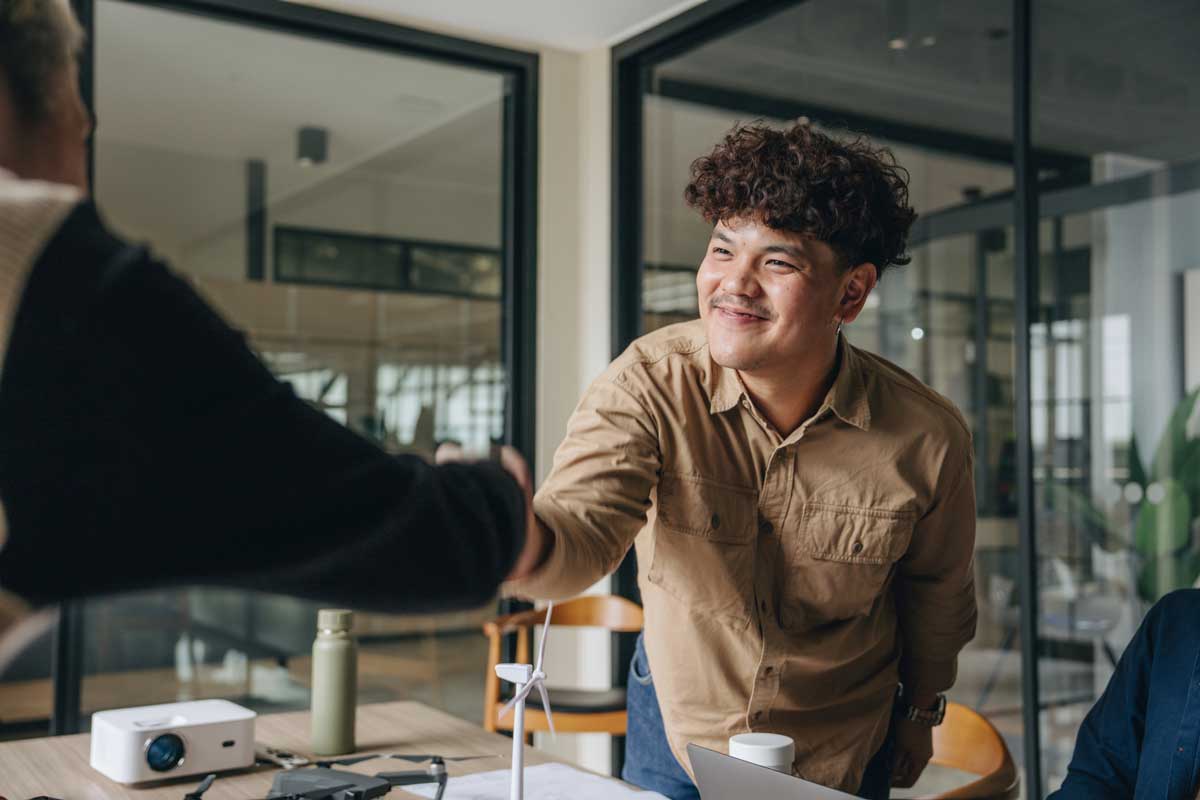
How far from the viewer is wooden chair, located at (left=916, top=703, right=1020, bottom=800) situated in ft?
5.74

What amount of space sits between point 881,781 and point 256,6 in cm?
308

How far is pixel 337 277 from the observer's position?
3814 millimetres

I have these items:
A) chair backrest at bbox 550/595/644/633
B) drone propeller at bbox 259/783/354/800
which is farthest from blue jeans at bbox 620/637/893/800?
chair backrest at bbox 550/595/644/633

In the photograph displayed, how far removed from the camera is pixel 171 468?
56 centimetres

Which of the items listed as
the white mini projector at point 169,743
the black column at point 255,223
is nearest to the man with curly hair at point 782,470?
the white mini projector at point 169,743

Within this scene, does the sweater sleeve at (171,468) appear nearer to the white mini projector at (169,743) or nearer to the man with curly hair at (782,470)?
the man with curly hair at (782,470)

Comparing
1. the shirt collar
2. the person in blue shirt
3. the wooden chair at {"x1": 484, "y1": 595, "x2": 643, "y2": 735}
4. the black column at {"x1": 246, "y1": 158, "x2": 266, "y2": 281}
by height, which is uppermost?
the black column at {"x1": 246, "y1": 158, "x2": 266, "y2": 281}

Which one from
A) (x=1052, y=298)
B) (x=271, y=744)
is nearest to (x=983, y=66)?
(x=1052, y=298)

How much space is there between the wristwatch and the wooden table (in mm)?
658

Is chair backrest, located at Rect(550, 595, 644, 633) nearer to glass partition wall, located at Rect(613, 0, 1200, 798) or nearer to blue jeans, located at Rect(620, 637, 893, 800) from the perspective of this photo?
glass partition wall, located at Rect(613, 0, 1200, 798)

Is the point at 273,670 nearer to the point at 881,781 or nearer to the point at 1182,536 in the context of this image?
the point at 881,781

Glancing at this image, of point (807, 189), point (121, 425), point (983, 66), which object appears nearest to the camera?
point (121, 425)

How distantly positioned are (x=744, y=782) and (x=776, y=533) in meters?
0.74

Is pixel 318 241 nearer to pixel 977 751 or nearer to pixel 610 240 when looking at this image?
pixel 610 240
